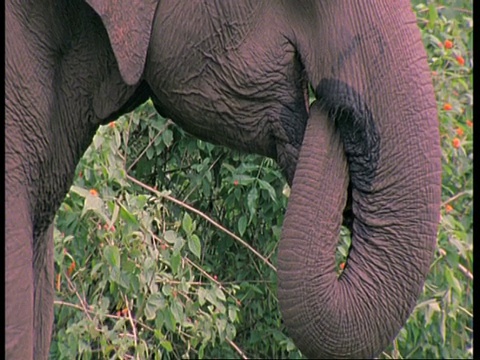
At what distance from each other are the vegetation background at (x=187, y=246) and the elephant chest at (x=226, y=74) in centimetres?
111

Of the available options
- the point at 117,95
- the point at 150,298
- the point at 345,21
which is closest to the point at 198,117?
the point at 117,95

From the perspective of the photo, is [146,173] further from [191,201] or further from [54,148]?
[54,148]

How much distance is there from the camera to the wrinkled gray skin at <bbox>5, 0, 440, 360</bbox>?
78.2 inches

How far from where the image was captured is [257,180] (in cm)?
362

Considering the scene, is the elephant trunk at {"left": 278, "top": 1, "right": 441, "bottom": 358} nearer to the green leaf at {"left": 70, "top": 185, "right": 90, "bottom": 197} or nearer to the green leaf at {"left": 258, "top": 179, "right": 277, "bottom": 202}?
the green leaf at {"left": 70, "top": 185, "right": 90, "bottom": 197}

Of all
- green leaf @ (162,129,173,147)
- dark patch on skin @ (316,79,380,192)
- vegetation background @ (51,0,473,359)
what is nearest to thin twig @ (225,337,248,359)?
vegetation background @ (51,0,473,359)

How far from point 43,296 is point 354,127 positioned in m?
0.63

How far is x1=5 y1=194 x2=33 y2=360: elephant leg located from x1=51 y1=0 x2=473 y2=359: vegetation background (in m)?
1.08

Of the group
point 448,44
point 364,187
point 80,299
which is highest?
point 364,187

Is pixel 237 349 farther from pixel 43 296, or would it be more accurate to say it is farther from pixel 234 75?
pixel 234 75

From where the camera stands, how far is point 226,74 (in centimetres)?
207

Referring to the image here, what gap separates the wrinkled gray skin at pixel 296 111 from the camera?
199cm

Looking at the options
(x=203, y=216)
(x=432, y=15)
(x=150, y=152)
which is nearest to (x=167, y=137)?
(x=150, y=152)

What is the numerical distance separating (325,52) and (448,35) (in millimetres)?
2337
